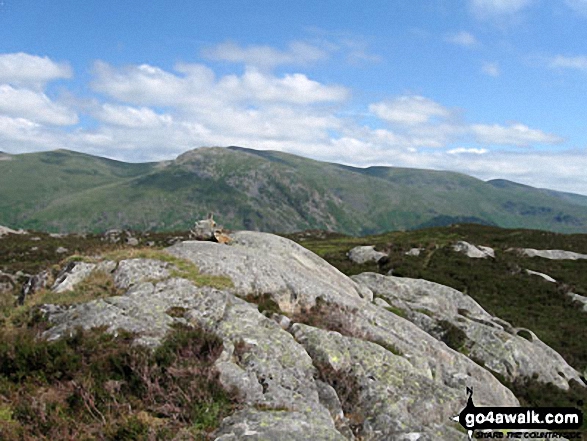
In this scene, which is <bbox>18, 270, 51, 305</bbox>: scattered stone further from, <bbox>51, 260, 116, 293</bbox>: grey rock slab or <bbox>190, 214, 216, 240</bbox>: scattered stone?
<bbox>190, 214, 216, 240</bbox>: scattered stone

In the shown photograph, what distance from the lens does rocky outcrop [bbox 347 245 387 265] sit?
51.2 m

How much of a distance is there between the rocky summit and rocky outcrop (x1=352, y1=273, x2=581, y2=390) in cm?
16

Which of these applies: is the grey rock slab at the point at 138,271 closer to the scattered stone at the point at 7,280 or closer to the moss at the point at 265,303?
the moss at the point at 265,303

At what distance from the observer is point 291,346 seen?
1158 centimetres

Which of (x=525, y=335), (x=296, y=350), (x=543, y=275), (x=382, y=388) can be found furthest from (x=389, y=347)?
(x=543, y=275)

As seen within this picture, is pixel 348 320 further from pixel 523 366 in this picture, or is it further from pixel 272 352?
pixel 523 366

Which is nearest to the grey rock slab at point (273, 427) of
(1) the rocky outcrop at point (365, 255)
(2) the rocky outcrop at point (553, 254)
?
(1) the rocky outcrop at point (365, 255)

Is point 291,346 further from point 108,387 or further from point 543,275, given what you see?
point 543,275

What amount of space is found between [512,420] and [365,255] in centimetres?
4215

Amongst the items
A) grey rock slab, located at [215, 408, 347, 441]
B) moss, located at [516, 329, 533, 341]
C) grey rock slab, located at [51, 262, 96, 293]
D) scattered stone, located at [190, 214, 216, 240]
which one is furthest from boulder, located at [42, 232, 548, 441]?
moss, located at [516, 329, 533, 341]

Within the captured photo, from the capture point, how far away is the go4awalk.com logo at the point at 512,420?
33.7 feet

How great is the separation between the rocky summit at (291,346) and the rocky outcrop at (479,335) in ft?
0.52

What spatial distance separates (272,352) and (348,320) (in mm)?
5243

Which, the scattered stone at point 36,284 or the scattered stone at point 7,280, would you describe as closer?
the scattered stone at point 36,284
